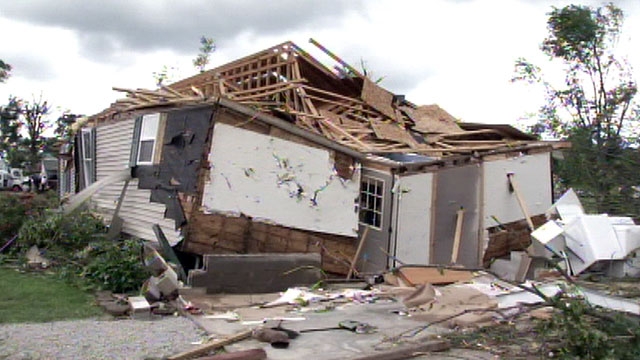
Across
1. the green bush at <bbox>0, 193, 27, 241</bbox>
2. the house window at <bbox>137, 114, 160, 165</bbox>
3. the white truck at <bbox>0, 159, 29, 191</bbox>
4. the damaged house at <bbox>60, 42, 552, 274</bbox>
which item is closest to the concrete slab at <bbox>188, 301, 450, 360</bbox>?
the damaged house at <bbox>60, 42, 552, 274</bbox>

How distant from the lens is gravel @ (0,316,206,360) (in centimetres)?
523

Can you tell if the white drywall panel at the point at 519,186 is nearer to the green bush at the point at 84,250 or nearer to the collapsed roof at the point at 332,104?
the collapsed roof at the point at 332,104

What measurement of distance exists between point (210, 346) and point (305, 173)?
214 inches

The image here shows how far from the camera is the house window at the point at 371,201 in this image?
11.2 metres

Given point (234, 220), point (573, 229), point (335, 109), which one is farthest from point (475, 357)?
point (335, 109)

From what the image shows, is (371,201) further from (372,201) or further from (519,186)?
(519,186)

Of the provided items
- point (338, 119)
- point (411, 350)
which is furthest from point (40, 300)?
point (338, 119)

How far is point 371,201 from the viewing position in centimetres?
1131

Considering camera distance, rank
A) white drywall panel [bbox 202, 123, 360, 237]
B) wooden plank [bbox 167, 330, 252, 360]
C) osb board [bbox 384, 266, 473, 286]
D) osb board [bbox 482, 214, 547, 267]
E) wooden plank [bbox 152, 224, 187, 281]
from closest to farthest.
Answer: wooden plank [bbox 167, 330, 252, 360] → wooden plank [bbox 152, 224, 187, 281] → osb board [bbox 384, 266, 473, 286] → white drywall panel [bbox 202, 123, 360, 237] → osb board [bbox 482, 214, 547, 267]

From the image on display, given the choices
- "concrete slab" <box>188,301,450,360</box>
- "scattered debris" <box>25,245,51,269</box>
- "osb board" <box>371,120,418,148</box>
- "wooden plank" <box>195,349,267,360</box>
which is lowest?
"wooden plank" <box>195,349,267,360</box>

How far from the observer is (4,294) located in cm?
804

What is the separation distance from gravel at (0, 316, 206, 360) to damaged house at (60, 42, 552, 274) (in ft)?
10.1

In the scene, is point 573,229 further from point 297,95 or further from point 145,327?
point 145,327

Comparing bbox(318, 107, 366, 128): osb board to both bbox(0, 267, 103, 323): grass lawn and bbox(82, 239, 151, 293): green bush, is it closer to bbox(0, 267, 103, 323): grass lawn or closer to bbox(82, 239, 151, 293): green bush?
bbox(82, 239, 151, 293): green bush
